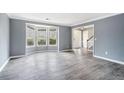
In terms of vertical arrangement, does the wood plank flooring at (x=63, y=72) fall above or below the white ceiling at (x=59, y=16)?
below

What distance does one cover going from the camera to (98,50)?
19.8 ft

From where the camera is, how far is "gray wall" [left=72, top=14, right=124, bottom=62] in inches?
182

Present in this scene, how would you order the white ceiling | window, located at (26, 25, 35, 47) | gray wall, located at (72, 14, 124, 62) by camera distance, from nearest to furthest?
1. gray wall, located at (72, 14, 124, 62)
2. the white ceiling
3. window, located at (26, 25, 35, 47)

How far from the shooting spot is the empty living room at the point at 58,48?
132 inches

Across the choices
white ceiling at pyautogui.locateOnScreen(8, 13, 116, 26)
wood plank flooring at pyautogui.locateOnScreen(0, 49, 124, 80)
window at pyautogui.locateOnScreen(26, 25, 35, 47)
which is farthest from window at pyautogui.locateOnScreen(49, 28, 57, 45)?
wood plank flooring at pyautogui.locateOnScreen(0, 49, 124, 80)

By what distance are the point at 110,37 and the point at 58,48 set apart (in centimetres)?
438

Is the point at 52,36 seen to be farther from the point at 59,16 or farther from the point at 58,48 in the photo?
the point at 59,16

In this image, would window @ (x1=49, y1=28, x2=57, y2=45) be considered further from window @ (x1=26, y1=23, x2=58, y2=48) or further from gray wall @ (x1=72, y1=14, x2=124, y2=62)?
gray wall @ (x1=72, y1=14, x2=124, y2=62)

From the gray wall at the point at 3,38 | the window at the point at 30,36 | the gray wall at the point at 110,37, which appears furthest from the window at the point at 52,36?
the gray wall at the point at 3,38

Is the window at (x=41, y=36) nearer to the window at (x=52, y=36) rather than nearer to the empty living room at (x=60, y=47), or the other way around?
the empty living room at (x=60, y=47)
